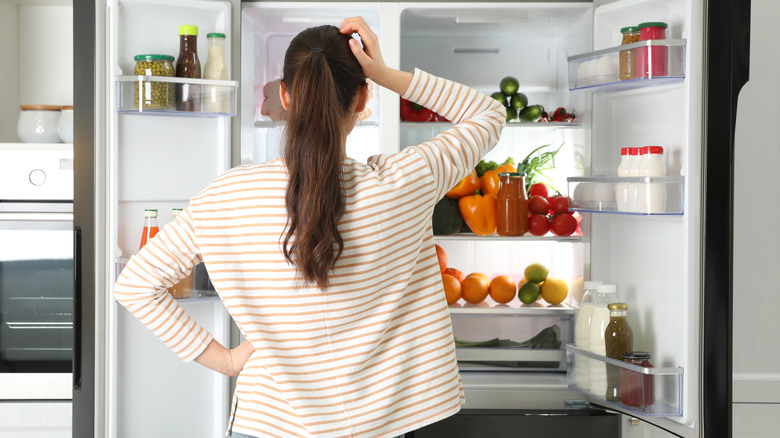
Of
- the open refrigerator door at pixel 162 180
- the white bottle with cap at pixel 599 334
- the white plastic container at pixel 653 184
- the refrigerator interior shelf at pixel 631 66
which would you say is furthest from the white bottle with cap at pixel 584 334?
the open refrigerator door at pixel 162 180

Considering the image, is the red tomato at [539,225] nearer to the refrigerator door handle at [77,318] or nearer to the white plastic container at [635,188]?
the white plastic container at [635,188]

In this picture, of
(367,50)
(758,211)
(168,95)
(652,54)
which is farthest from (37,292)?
(758,211)

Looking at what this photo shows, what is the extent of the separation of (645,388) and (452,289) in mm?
706

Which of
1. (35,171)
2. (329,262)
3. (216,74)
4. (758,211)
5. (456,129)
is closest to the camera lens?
(329,262)

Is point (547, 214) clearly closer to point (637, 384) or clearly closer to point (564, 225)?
point (564, 225)

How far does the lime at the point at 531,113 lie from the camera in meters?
2.34

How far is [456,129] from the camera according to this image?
1069mm

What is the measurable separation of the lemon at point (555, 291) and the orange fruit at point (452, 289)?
0.93ft

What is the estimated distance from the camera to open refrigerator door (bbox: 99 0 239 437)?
2.00 metres

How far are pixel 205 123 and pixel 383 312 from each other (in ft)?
4.44

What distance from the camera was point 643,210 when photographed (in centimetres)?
180

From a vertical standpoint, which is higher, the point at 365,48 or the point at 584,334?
the point at 365,48

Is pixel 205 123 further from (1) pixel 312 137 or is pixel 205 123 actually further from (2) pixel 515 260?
(1) pixel 312 137

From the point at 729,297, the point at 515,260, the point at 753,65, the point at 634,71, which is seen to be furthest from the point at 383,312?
the point at 515,260
